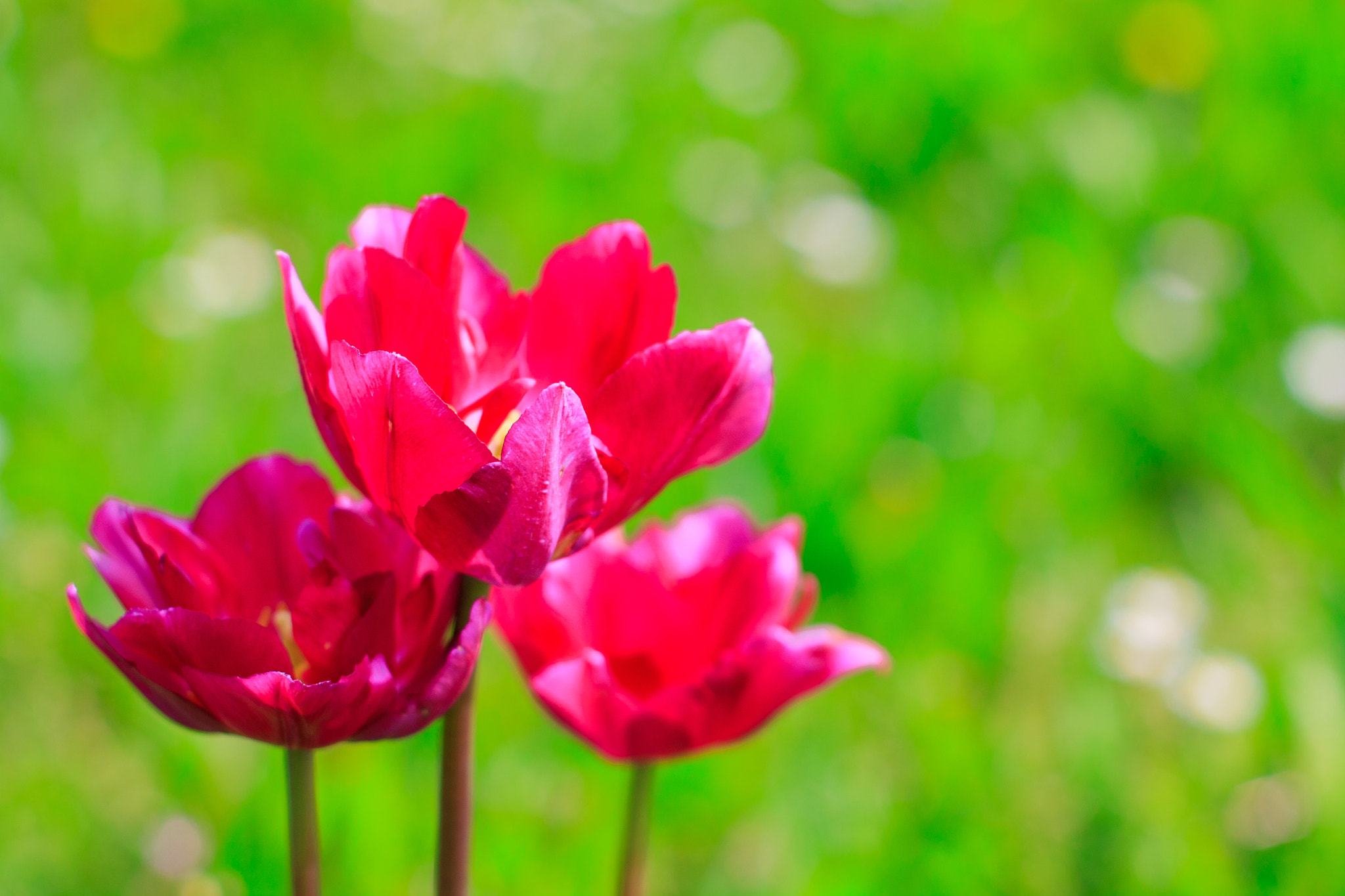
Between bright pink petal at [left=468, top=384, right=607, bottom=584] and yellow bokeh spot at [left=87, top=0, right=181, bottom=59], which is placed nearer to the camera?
bright pink petal at [left=468, top=384, right=607, bottom=584]

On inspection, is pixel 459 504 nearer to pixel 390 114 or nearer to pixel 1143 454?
pixel 1143 454

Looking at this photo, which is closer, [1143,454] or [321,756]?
[321,756]

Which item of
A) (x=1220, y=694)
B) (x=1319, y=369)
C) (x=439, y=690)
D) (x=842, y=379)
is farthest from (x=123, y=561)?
(x=1319, y=369)

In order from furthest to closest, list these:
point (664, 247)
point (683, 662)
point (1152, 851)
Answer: point (664, 247), point (1152, 851), point (683, 662)

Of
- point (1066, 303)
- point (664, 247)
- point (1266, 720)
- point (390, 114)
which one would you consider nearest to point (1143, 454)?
point (1066, 303)

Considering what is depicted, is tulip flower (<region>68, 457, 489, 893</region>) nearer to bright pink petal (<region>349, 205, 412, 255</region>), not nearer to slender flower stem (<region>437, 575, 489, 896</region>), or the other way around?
slender flower stem (<region>437, 575, 489, 896</region>)

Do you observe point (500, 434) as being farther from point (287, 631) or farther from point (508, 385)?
point (287, 631)

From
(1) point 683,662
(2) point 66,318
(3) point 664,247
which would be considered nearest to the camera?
(1) point 683,662

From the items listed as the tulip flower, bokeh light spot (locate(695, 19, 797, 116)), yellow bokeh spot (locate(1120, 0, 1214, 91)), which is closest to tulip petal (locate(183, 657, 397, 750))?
the tulip flower
